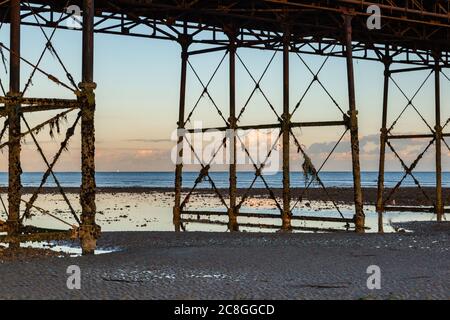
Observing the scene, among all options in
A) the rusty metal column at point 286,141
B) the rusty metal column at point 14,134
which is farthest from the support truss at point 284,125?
the rusty metal column at point 14,134

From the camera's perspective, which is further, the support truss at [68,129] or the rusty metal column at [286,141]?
the rusty metal column at [286,141]

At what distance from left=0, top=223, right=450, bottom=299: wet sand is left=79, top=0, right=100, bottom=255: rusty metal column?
0.61m

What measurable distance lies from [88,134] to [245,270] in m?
4.19

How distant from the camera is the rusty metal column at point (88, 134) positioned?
14461 millimetres

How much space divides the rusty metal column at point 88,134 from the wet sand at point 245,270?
607 mm

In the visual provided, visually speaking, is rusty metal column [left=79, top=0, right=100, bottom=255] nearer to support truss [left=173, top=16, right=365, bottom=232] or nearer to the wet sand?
the wet sand

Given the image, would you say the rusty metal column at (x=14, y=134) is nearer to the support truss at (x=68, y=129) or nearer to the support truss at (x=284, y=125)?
the support truss at (x=68, y=129)

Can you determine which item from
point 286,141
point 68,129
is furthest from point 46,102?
point 286,141

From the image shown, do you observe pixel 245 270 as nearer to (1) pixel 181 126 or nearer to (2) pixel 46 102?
(2) pixel 46 102

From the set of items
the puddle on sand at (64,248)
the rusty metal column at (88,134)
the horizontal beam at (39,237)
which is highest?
the rusty metal column at (88,134)

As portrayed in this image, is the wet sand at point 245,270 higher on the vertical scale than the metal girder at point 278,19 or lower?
lower

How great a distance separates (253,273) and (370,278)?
6.27 ft

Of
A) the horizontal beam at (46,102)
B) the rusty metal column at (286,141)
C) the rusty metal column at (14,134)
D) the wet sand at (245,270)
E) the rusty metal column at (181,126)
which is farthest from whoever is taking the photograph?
the rusty metal column at (181,126)

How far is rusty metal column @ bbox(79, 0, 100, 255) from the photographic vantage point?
569 inches
